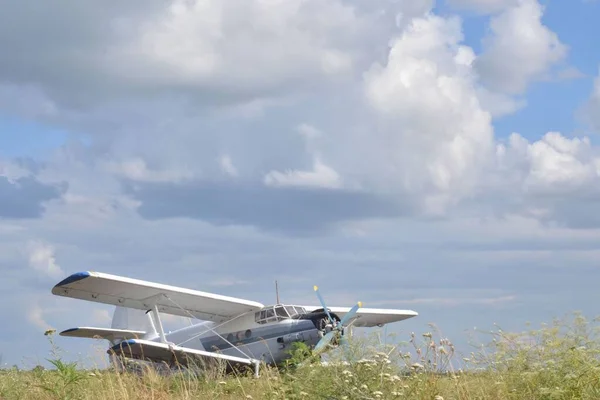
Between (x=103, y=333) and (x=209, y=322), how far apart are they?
434cm

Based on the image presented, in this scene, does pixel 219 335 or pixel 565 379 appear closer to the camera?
pixel 565 379

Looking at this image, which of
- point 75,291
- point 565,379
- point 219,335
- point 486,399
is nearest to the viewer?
point 565,379

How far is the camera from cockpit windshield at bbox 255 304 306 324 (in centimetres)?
2077

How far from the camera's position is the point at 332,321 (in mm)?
20016

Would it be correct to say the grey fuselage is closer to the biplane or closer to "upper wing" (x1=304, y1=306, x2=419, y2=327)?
the biplane

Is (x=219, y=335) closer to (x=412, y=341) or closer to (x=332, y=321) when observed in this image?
(x=332, y=321)

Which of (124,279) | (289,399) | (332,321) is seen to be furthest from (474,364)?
(124,279)

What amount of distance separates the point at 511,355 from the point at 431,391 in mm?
855

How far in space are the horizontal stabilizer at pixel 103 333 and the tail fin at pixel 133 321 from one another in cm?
46

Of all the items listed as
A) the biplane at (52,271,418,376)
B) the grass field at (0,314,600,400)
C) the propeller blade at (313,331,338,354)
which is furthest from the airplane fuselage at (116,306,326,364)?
the grass field at (0,314,600,400)

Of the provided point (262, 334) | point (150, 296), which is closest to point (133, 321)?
point (150, 296)

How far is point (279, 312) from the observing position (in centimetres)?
2089

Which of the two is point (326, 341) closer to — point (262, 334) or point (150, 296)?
point (262, 334)

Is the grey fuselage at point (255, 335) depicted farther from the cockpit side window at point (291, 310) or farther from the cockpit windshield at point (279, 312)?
the cockpit side window at point (291, 310)
